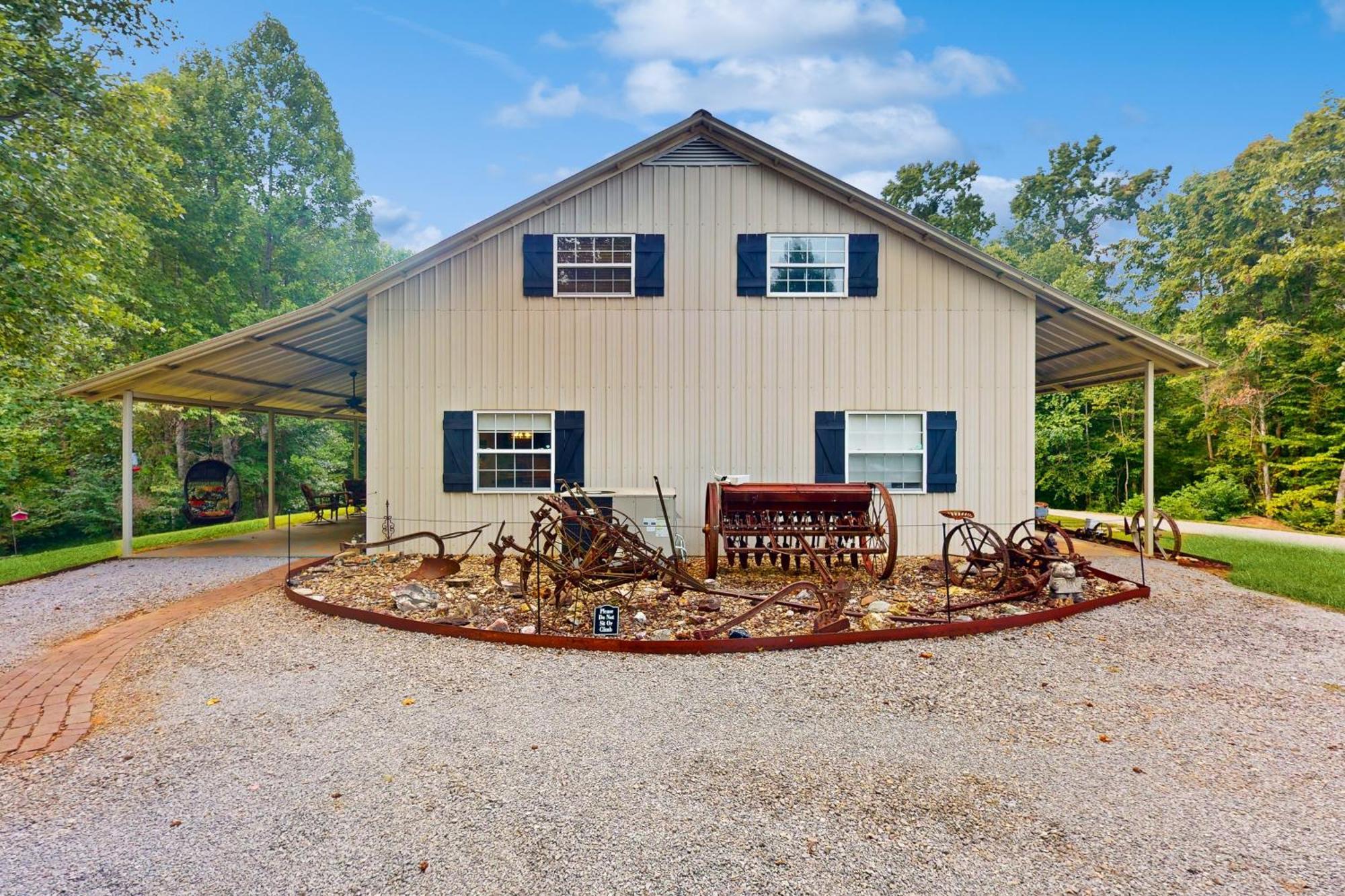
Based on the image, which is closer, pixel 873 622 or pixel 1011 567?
pixel 873 622

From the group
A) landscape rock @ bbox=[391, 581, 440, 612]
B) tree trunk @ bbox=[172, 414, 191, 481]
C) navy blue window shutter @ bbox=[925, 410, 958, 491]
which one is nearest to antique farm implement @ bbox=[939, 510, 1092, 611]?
navy blue window shutter @ bbox=[925, 410, 958, 491]

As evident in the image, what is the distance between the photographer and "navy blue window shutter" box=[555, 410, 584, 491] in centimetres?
820

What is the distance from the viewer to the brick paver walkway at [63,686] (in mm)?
3219

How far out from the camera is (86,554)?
929 centimetres

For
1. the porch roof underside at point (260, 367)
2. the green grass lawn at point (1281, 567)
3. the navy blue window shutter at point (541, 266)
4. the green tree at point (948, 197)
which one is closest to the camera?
the green grass lawn at point (1281, 567)

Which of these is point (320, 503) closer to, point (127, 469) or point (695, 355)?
point (127, 469)

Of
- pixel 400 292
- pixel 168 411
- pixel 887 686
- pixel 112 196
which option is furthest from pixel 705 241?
pixel 168 411

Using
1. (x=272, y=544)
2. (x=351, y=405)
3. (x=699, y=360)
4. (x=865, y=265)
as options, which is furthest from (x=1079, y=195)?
(x=272, y=544)

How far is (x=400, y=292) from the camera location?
825 cm

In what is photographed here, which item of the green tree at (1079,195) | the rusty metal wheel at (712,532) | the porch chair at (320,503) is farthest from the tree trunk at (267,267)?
the green tree at (1079,195)

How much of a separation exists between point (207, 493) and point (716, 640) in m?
16.3

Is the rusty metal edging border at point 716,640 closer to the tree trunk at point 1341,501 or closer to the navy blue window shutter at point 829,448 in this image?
the navy blue window shutter at point 829,448

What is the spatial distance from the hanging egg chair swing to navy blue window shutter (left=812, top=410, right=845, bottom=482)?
1523 centimetres

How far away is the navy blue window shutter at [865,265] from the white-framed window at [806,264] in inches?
4.5
